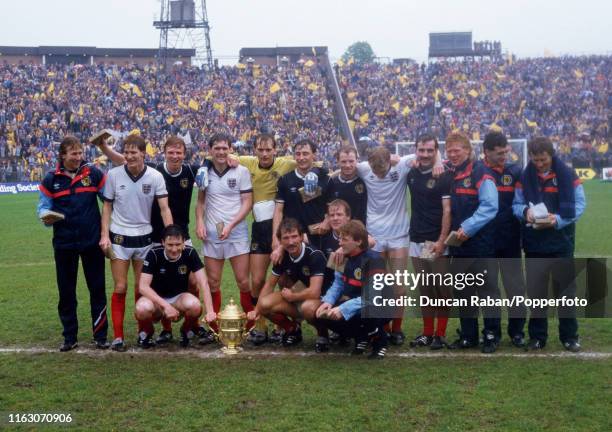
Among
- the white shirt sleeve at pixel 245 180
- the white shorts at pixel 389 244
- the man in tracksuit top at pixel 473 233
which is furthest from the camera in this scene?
the white shirt sleeve at pixel 245 180

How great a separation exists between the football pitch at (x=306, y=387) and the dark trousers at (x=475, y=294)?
23 cm

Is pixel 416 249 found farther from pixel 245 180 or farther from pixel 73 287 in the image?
pixel 73 287

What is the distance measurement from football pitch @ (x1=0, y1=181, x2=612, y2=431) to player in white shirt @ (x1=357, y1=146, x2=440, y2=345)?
867 mm

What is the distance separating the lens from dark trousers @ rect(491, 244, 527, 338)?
22.9 ft

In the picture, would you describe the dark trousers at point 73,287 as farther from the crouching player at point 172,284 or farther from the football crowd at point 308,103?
the football crowd at point 308,103

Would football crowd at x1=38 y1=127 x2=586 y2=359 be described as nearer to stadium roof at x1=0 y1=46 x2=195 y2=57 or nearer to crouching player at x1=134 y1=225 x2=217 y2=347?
crouching player at x1=134 y1=225 x2=217 y2=347

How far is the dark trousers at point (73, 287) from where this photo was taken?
23.8 ft

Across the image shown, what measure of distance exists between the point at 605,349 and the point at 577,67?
4745 centimetres

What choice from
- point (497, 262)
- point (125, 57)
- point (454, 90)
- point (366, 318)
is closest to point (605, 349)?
point (497, 262)

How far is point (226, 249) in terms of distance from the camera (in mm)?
7637

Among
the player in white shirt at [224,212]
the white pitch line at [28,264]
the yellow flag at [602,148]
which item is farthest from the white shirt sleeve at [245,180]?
the yellow flag at [602,148]

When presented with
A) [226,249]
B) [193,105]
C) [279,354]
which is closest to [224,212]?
[226,249]

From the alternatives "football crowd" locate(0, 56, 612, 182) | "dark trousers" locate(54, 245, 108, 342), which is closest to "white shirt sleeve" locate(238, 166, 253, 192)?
"dark trousers" locate(54, 245, 108, 342)

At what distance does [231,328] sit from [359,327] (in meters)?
1.17
